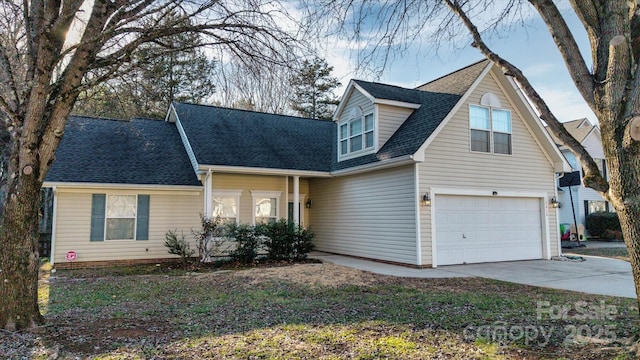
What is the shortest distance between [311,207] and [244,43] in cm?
1034

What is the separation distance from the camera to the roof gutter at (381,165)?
1084 centimetres

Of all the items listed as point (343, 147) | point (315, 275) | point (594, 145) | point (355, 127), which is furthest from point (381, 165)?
point (594, 145)

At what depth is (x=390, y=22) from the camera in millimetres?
6992

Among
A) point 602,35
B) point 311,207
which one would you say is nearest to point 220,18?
point 602,35

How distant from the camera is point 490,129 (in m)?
12.4

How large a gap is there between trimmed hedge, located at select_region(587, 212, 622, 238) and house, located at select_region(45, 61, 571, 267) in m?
11.1

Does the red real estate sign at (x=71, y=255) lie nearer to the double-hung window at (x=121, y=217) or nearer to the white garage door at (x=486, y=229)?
the double-hung window at (x=121, y=217)

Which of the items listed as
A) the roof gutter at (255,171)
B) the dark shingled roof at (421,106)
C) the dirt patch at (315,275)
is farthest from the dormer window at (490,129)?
the dirt patch at (315,275)

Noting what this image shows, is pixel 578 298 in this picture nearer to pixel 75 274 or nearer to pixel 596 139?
pixel 75 274

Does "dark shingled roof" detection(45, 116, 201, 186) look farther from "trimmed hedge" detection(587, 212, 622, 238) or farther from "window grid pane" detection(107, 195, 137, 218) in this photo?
"trimmed hedge" detection(587, 212, 622, 238)

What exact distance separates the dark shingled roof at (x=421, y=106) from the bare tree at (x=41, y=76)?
6.06 metres

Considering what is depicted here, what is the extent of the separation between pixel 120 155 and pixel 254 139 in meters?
4.55

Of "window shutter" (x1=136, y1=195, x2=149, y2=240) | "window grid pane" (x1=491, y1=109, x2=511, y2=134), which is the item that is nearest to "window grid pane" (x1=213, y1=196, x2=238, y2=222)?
"window shutter" (x1=136, y1=195, x2=149, y2=240)

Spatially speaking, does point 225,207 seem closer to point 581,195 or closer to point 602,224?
point 602,224
